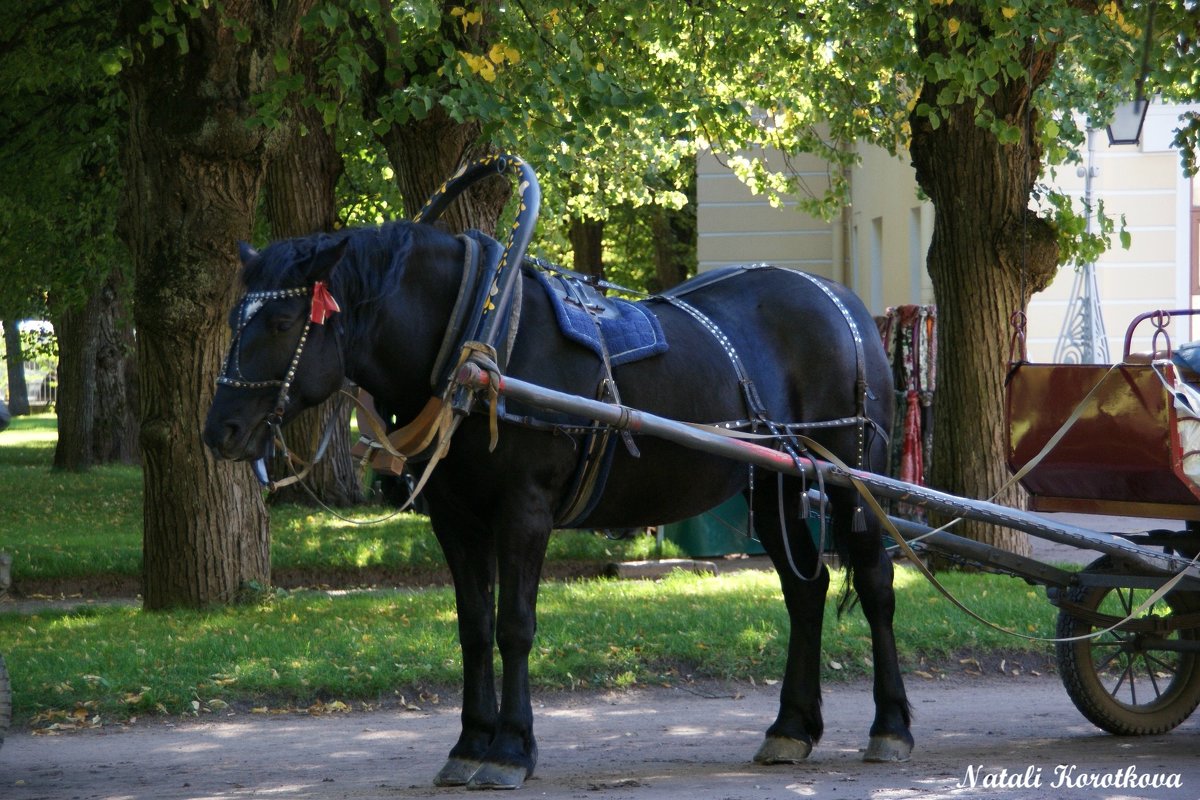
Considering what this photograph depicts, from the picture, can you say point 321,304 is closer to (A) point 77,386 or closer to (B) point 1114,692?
(B) point 1114,692

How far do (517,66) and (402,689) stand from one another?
5.23 meters

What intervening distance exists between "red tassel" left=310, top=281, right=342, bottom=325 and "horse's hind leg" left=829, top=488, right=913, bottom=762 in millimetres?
2386

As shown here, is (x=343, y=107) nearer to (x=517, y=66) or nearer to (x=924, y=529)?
(x=517, y=66)

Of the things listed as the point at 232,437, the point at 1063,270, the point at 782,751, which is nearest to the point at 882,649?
the point at 782,751

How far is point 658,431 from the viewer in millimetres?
5191

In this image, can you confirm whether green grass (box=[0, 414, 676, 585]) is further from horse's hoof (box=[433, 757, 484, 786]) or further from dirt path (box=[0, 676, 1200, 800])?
horse's hoof (box=[433, 757, 484, 786])

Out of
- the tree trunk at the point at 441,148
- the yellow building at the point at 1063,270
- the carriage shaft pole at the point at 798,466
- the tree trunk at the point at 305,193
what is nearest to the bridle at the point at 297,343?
the carriage shaft pole at the point at 798,466

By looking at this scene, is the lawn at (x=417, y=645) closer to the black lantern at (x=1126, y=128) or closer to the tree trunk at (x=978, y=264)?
the tree trunk at (x=978, y=264)

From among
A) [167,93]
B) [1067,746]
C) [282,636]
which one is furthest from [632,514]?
[167,93]

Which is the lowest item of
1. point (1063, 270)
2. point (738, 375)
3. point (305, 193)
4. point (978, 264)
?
point (738, 375)

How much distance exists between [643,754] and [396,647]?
221 cm

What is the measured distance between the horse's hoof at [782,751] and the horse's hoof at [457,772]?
3.99 feet

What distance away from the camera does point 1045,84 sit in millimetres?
10812

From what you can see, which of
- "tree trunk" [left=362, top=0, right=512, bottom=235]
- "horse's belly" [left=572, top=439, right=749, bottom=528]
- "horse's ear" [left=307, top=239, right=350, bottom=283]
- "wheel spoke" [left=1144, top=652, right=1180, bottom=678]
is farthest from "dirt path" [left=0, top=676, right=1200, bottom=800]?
"tree trunk" [left=362, top=0, right=512, bottom=235]
